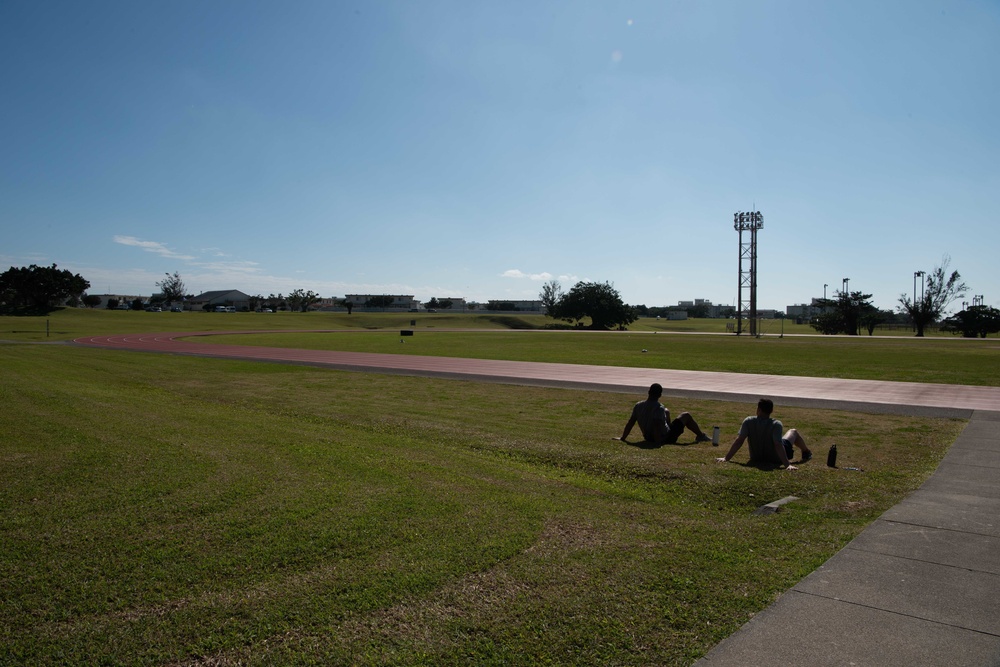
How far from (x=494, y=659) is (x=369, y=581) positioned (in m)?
1.37

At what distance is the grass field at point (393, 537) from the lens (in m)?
3.96

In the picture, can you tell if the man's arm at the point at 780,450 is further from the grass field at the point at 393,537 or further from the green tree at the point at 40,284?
the green tree at the point at 40,284

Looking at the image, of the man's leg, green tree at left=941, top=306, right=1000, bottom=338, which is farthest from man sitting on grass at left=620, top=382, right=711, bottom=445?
green tree at left=941, top=306, right=1000, bottom=338

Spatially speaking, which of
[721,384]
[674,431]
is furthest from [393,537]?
[721,384]

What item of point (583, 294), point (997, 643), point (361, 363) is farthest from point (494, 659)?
point (583, 294)

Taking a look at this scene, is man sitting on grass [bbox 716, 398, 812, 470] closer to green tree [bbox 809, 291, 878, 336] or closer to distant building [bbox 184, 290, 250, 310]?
green tree [bbox 809, 291, 878, 336]

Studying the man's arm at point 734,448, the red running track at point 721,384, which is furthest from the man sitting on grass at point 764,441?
the red running track at point 721,384

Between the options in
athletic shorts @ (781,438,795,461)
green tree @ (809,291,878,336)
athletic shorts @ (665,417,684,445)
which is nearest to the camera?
athletic shorts @ (781,438,795,461)

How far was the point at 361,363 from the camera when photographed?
2725 centimetres

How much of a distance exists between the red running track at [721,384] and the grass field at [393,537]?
427cm

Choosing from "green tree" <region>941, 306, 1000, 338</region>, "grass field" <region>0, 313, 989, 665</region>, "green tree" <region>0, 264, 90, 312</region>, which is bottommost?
"grass field" <region>0, 313, 989, 665</region>

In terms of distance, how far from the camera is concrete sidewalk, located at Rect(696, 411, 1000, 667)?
373cm

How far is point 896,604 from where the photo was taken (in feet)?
14.5

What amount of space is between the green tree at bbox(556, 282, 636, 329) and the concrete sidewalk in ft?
303
